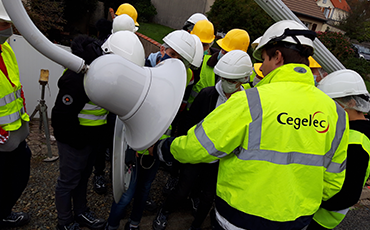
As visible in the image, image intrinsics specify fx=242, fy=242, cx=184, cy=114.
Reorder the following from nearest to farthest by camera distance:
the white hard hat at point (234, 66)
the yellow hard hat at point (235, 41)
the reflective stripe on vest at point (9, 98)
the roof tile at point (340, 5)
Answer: the reflective stripe on vest at point (9, 98) < the white hard hat at point (234, 66) < the yellow hard hat at point (235, 41) < the roof tile at point (340, 5)

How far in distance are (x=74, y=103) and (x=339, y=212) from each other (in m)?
2.31

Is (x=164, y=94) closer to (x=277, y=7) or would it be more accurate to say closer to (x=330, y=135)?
(x=330, y=135)

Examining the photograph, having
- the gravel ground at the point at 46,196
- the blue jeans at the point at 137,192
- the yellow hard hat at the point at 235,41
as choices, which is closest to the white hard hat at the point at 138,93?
the blue jeans at the point at 137,192

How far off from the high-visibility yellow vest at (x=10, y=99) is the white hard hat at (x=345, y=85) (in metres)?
2.70

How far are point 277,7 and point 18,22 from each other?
190 centimetres

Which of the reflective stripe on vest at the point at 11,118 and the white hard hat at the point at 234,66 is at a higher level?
the white hard hat at the point at 234,66

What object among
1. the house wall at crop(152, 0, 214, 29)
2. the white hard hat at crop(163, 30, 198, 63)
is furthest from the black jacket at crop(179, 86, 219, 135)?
the house wall at crop(152, 0, 214, 29)

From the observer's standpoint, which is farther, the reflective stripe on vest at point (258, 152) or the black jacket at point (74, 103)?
the black jacket at point (74, 103)

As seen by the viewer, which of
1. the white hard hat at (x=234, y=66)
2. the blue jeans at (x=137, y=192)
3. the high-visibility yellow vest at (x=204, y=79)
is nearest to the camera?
the blue jeans at (x=137, y=192)

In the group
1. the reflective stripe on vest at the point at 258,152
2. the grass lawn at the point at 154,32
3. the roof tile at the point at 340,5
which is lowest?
the grass lawn at the point at 154,32

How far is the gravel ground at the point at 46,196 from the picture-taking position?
2.58 m

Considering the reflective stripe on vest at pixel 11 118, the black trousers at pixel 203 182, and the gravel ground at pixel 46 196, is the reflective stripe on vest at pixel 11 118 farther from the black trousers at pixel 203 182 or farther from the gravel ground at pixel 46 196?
the black trousers at pixel 203 182

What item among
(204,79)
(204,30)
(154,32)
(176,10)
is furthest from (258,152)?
(176,10)

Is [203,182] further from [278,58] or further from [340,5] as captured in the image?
[340,5]
